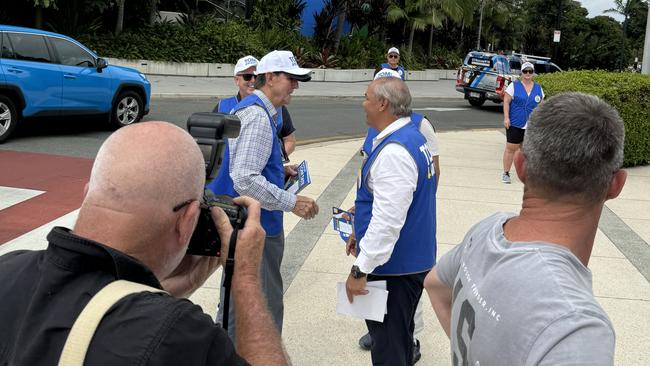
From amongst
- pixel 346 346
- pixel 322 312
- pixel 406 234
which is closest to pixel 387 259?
pixel 406 234

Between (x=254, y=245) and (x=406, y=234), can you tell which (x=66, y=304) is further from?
(x=406, y=234)

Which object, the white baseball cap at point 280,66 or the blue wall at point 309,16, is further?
the blue wall at point 309,16

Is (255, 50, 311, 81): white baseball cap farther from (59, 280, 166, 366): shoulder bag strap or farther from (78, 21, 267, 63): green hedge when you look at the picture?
(78, 21, 267, 63): green hedge

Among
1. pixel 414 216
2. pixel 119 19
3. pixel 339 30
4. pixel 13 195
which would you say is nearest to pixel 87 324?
pixel 414 216

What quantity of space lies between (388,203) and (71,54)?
9.92m

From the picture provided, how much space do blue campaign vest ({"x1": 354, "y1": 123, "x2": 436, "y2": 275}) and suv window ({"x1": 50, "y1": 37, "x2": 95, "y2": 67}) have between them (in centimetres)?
950

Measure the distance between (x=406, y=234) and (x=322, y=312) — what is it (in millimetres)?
1655

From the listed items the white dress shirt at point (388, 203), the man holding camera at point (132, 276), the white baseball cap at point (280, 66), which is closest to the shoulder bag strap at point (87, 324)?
the man holding camera at point (132, 276)

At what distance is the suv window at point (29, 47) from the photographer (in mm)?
11258

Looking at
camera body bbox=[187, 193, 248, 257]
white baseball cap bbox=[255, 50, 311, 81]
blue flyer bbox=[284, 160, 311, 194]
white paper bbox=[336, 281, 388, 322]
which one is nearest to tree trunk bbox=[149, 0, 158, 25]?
blue flyer bbox=[284, 160, 311, 194]

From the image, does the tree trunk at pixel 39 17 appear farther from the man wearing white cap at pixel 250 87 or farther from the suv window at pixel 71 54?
the man wearing white cap at pixel 250 87

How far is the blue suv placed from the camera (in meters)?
11.1

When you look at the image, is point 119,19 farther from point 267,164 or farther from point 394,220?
point 394,220

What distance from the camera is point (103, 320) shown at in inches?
56.9
